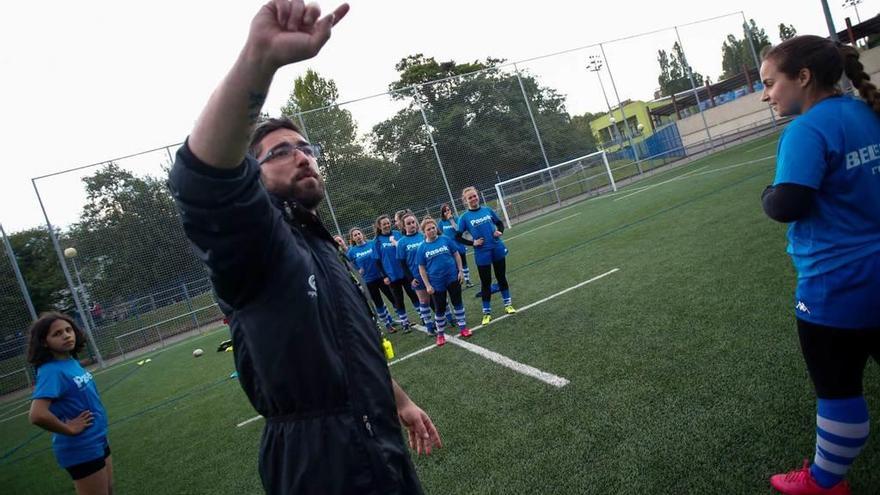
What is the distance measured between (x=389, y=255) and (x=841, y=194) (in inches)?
326

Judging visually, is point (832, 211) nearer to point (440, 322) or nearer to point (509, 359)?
point (509, 359)

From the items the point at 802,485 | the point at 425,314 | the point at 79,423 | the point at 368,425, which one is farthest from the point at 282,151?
the point at 425,314

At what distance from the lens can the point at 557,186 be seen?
25.3 metres

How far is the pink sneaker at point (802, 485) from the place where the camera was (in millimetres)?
2262

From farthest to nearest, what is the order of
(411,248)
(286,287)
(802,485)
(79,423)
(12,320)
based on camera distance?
(12,320)
(411,248)
(79,423)
(802,485)
(286,287)

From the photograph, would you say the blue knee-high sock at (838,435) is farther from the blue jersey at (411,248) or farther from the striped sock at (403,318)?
the striped sock at (403,318)

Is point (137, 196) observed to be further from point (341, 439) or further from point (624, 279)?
point (341, 439)

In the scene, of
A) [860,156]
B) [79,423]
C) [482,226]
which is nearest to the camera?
[860,156]

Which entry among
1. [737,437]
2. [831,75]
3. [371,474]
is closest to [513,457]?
[737,437]

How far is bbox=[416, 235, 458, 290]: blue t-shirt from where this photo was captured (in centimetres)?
746

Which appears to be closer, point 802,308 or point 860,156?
point 860,156

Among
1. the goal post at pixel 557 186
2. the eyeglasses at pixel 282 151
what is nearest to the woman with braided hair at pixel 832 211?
the eyeglasses at pixel 282 151

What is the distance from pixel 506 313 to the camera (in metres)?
8.05

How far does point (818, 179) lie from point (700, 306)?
3.94m
